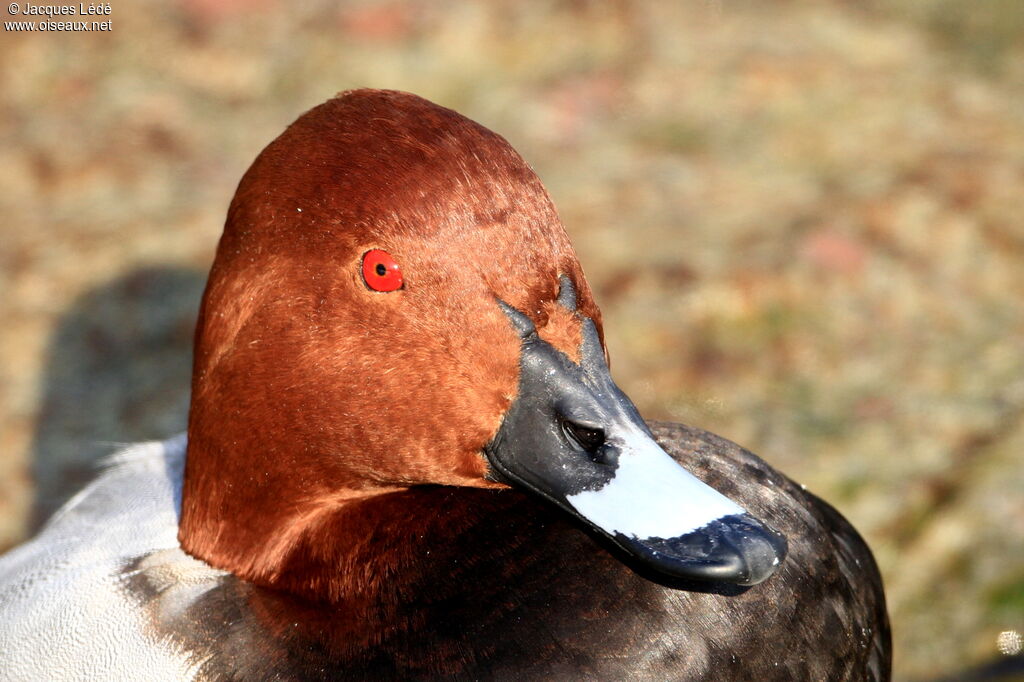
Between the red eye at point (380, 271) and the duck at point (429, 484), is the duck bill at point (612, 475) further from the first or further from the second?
the red eye at point (380, 271)

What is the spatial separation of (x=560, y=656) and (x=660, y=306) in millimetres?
2166

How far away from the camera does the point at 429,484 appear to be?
202 cm

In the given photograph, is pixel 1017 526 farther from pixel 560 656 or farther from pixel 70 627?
pixel 70 627

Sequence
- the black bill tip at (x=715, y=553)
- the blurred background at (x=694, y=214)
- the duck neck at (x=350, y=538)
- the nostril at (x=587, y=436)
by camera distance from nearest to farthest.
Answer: the black bill tip at (x=715, y=553), the nostril at (x=587, y=436), the duck neck at (x=350, y=538), the blurred background at (x=694, y=214)

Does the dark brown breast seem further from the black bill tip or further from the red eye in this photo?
the red eye

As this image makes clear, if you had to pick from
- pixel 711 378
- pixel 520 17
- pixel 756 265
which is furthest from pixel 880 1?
pixel 711 378

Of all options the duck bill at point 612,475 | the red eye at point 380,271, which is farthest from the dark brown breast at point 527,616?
the red eye at point 380,271

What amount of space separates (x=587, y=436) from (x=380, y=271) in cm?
43

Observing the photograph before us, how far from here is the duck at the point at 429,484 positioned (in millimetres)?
1792

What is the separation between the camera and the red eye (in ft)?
6.03

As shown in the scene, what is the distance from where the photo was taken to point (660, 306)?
382 centimetres

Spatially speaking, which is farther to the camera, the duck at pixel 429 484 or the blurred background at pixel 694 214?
the blurred background at pixel 694 214

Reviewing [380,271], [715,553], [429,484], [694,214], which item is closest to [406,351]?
[380,271]

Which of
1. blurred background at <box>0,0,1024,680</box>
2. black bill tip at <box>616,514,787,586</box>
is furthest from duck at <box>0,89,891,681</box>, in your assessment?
blurred background at <box>0,0,1024,680</box>
